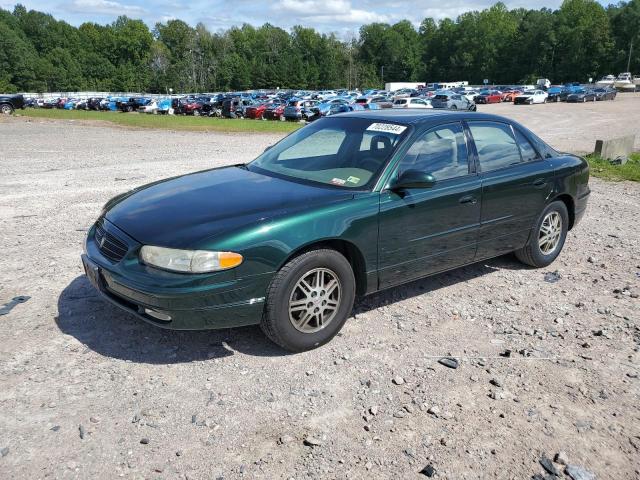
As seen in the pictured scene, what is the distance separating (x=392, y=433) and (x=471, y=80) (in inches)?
5624

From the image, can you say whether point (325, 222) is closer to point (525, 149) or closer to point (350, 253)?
point (350, 253)

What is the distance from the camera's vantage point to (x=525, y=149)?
5.40m

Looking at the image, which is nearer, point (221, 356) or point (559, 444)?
point (559, 444)

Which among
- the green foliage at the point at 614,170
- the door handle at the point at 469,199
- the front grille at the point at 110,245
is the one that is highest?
the door handle at the point at 469,199

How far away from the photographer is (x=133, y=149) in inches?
Result: 652

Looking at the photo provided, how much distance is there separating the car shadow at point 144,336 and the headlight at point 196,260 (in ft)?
2.46

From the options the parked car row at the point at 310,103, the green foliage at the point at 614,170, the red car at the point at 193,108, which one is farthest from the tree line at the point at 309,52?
the green foliage at the point at 614,170

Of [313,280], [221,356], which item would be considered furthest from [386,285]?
[221,356]

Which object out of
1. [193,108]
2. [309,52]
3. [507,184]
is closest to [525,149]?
[507,184]

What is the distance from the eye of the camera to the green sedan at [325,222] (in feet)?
11.7

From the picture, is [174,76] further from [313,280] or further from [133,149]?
[313,280]

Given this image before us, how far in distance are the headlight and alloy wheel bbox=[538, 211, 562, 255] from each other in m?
3.49

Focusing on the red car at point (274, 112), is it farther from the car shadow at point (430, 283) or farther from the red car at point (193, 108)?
the car shadow at point (430, 283)

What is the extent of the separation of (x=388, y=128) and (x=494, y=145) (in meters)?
1.16
